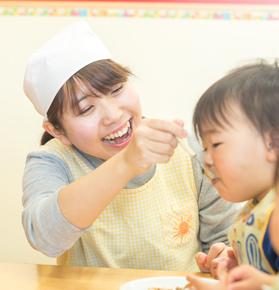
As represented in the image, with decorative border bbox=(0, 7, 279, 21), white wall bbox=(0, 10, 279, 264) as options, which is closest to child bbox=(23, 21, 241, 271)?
white wall bbox=(0, 10, 279, 264)

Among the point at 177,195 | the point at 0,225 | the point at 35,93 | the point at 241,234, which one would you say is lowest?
the point at 0,225

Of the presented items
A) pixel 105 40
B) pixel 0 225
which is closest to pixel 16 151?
pixel 0 225

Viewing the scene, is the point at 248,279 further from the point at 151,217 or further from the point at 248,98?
the point at 151,217

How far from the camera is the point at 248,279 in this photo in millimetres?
442

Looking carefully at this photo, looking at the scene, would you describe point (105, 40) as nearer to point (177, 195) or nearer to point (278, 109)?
point (177, 195)

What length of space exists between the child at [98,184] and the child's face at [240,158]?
186 mm

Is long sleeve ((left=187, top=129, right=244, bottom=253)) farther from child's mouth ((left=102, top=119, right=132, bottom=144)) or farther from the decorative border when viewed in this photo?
the decorative border

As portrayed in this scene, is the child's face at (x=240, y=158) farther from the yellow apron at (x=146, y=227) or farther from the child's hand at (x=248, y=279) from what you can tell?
the yellow apron at (x=146, y=227)

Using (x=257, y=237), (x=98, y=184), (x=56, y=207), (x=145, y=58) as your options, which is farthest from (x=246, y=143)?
(x=145, y=58)

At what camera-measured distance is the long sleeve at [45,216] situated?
765 millimetres

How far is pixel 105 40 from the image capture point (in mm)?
1637

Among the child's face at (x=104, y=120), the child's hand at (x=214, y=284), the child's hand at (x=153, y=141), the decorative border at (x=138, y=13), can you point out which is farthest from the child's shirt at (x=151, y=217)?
the decorative border at (x=138, y=13)

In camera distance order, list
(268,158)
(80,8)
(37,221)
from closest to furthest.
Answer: (268,158) < (37,221) < (80,8)

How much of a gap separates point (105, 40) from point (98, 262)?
3.19ft
